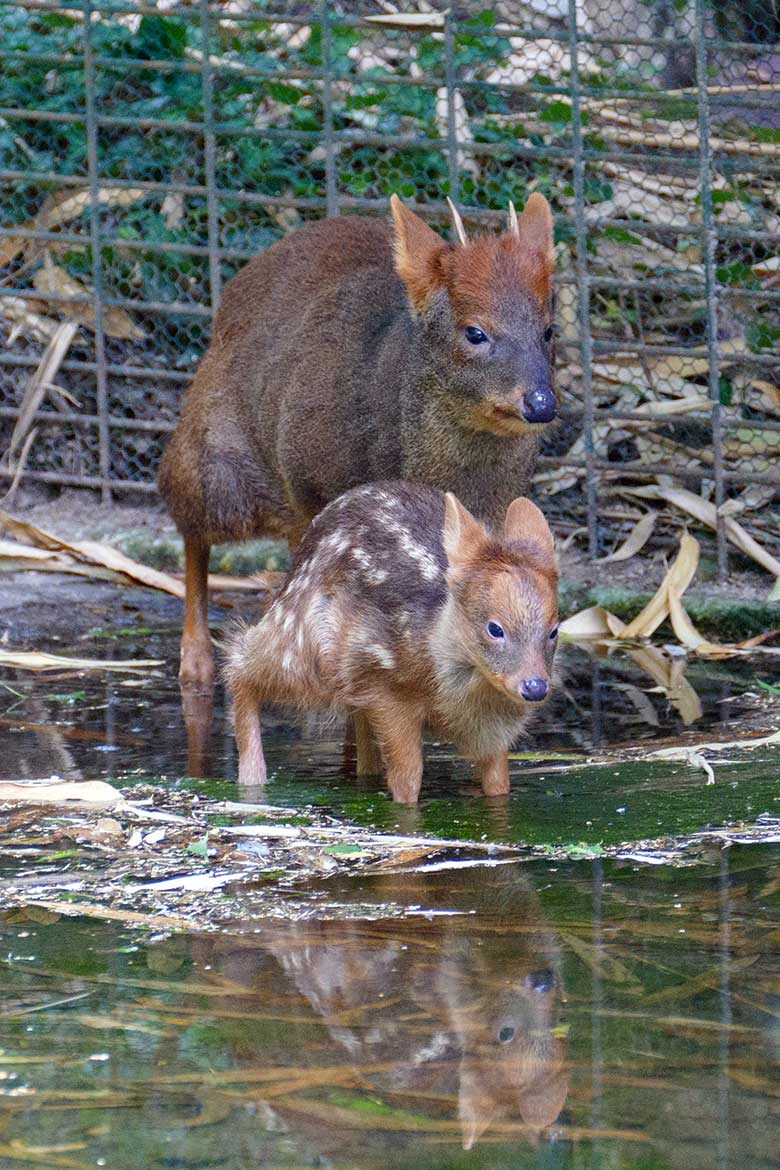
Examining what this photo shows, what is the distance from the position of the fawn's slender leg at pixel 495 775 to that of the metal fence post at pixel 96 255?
4.86 m

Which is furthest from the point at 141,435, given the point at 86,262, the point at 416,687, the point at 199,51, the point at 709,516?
the point at 416,687

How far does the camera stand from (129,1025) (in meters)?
3.59

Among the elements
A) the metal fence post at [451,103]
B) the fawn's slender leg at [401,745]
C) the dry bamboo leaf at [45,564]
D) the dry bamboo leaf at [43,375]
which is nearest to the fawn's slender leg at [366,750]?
the fawn's slender leg at [401,745]

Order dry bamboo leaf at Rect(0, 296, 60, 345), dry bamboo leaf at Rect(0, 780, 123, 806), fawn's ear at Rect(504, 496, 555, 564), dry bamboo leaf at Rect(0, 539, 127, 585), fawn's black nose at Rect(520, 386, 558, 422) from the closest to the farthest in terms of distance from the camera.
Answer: dry bamboo leaf at Rect(0, 780, 123, 806) → fawn's ear at Rect(504, 496, 555, 564) → fawn's black nose at Rect(520, 386, 558, 422) → dry bamboo leaf at Rect(0, 539, 127, 585) → dry bamboo leaf at Rect(0, 296, 60, 345)

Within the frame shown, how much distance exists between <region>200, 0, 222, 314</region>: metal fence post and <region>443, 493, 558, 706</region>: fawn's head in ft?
13.7

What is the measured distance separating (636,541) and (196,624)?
7.70 feet

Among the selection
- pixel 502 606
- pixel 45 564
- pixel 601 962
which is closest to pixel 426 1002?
pixel 601 962

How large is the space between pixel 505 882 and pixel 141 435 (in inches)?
249

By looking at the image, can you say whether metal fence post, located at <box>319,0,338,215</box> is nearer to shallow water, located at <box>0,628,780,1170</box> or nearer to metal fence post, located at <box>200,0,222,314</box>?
metal fence post, located at <box>200,0,222,314</box>

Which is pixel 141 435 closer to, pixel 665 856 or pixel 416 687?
pixel 416 687

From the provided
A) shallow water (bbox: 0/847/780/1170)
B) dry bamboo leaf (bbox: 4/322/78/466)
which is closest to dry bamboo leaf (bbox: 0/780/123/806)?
shallow water (bbox: 0/847/780/1170)

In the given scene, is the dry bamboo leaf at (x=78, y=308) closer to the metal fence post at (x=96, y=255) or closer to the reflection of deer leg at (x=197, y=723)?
the metal fence post at (x=96, y=255)

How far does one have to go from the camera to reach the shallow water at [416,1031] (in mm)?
3064

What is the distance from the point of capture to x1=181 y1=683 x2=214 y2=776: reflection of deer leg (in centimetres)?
630
